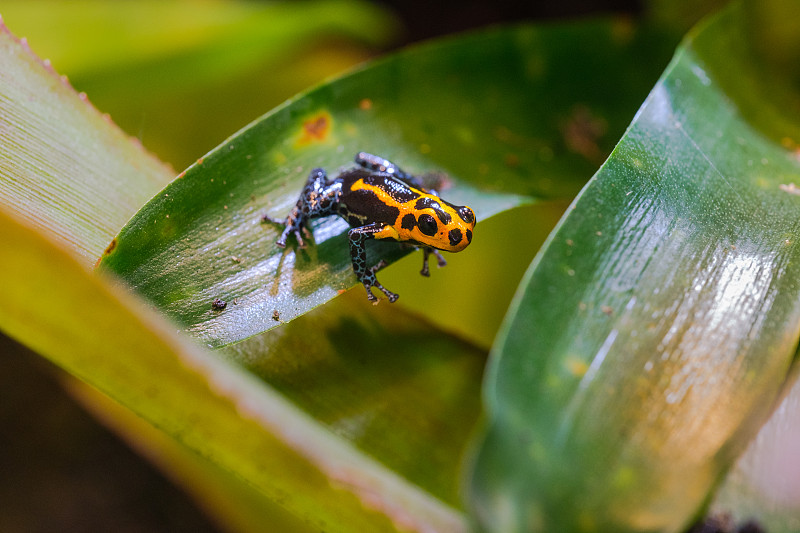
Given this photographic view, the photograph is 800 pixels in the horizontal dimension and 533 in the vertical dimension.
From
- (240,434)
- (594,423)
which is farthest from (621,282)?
(240,434)

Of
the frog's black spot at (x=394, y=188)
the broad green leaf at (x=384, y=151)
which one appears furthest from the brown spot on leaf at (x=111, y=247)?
the frog's black spot at (x=394, y=188)

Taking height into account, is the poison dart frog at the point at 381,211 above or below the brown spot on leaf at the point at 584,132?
below

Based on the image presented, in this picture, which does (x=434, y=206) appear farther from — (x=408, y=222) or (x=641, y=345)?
(x=641, y=345)

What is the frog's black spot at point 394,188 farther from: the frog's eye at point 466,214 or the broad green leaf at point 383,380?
the broad green leaf at point 383,380

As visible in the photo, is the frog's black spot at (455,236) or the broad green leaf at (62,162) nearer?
the broad green leaf at (62,162)

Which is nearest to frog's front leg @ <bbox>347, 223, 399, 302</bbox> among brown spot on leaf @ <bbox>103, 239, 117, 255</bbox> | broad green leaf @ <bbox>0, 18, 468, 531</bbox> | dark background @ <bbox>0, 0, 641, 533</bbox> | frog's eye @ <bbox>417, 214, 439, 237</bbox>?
frog's eye @ <bbox>417, 214, 439, 237</bbox>

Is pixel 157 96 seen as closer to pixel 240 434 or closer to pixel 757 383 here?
pixel 240 434

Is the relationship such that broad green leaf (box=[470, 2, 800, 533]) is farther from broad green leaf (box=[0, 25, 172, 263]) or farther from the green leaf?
broad green leaf (box=[0, 25, 172, 263])

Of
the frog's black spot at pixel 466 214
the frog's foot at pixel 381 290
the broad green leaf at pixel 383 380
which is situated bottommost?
the broad green leaf at pixel 383 380
